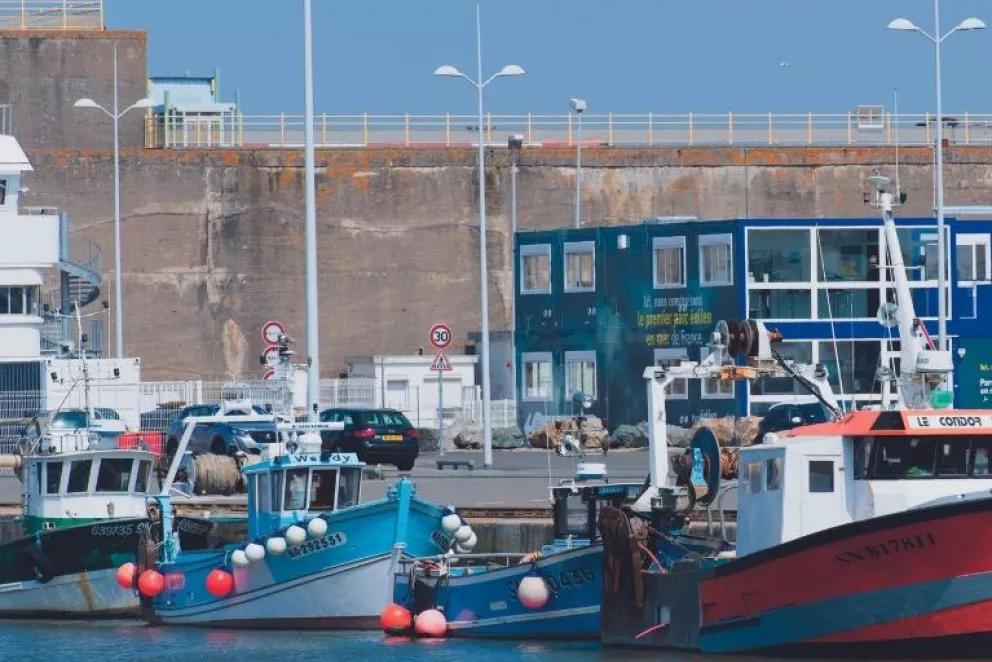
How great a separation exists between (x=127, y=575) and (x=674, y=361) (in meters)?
28.7

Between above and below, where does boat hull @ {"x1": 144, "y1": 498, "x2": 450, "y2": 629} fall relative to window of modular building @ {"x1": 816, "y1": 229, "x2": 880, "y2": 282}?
below

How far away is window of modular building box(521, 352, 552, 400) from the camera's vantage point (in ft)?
196

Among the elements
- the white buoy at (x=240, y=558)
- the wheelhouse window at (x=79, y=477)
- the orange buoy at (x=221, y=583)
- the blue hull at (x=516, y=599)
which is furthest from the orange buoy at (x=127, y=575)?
the blue hull at (x=516, y=599)

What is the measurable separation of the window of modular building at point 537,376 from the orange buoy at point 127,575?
29442mm

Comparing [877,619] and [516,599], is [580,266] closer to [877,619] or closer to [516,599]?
[516,599]

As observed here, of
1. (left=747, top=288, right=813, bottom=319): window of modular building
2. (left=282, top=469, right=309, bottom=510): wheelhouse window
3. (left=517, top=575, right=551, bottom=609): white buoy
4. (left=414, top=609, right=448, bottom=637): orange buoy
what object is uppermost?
(left=747, top=288, right=813, bottom=319): window of modular building

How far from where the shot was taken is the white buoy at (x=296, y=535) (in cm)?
2708

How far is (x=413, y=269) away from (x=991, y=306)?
73.6 feet

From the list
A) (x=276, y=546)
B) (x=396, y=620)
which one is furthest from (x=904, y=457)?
(x=276, y=546)

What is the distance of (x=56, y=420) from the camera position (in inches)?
1372

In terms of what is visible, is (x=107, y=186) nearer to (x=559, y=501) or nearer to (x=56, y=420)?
(x=56, y=420)

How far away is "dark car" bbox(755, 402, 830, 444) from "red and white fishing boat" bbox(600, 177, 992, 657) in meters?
21.9

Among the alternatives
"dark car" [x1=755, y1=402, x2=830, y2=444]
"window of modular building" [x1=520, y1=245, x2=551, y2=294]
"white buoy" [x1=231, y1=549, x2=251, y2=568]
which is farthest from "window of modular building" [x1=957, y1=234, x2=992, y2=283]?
"white buoy" [x1=231, y1=549, x2=251, y2=568]

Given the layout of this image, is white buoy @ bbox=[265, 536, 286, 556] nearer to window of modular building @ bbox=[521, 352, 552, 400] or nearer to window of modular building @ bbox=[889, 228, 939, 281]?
window of modular building @ bbox=[889, 228, 939, 281]
